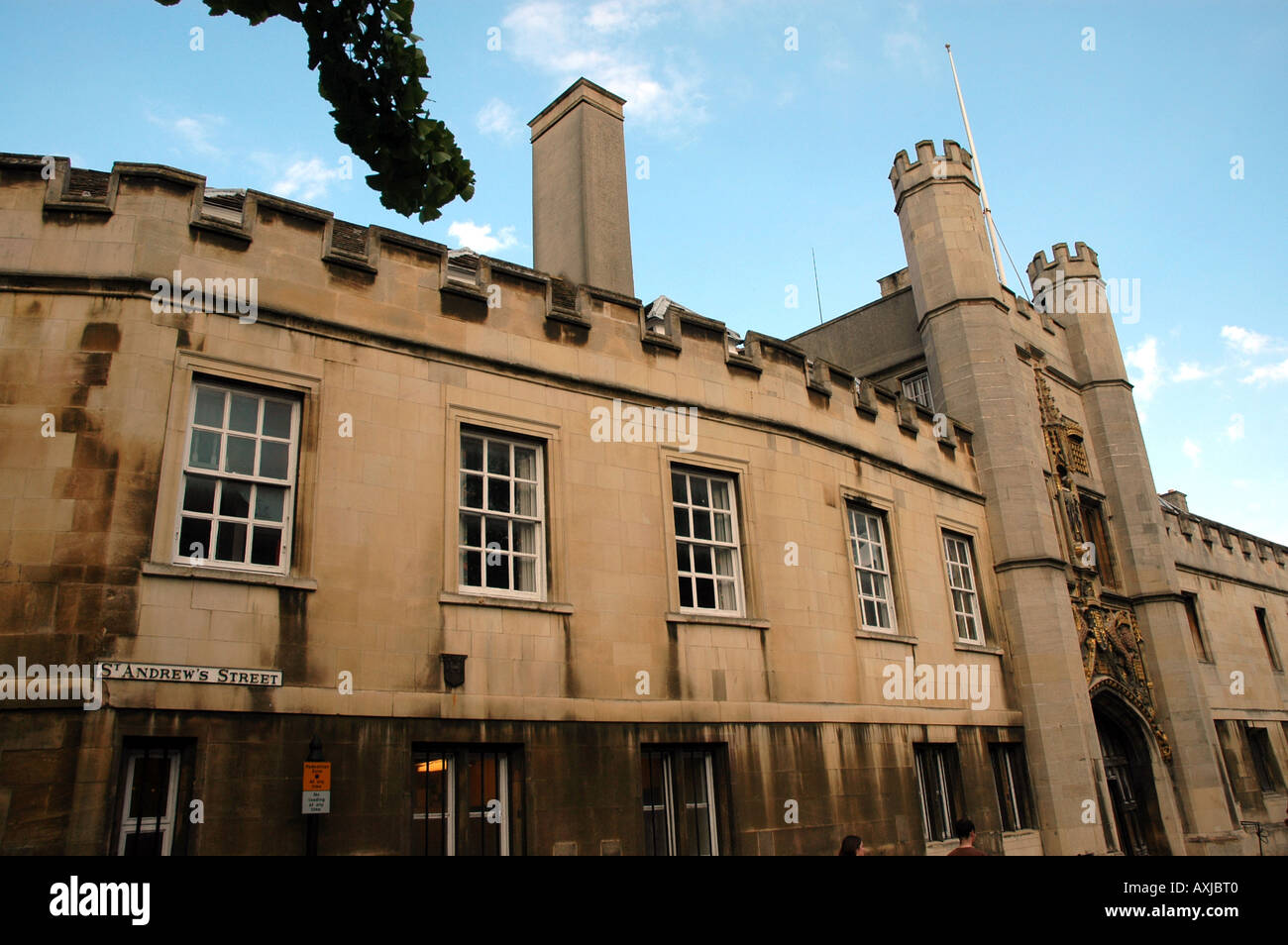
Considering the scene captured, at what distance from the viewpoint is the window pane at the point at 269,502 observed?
30.4 ft

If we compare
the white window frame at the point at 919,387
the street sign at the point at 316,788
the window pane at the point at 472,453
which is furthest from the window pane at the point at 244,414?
the white window frame at the point at 919,387

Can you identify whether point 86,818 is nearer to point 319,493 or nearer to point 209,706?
point 209,706

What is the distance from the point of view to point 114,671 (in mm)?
7848

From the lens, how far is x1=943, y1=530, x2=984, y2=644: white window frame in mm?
16891

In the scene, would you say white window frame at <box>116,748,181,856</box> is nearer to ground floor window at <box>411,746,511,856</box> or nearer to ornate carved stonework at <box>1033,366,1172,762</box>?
ground floor window at <box>411,746,511,856</box>

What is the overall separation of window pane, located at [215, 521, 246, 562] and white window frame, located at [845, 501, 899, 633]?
9.10m

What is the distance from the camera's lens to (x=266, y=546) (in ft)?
30.1

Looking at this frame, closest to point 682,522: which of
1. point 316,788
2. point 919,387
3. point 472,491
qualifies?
point 472,491

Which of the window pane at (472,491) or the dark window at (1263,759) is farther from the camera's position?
the dark window at (1263,759)

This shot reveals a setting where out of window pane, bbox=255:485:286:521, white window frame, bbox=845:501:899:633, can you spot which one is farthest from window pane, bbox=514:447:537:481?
white window frame, bbox=845:501:899:633

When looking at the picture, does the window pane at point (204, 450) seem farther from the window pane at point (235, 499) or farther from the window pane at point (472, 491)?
the window pane at point (472, 491)

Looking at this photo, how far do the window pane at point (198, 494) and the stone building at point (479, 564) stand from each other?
0.02 meters
